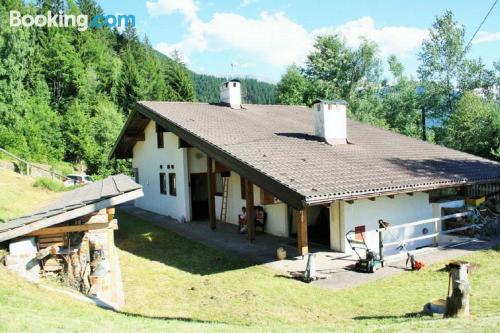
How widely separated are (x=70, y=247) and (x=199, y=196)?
1035 centimetres

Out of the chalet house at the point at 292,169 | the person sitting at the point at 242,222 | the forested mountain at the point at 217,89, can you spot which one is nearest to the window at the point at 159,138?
the chalet house at the point at 292,169

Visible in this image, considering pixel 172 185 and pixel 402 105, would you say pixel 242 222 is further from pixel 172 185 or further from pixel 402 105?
pixel 402 105

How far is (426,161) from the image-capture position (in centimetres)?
1524

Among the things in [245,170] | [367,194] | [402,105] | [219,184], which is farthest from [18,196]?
[402,105]

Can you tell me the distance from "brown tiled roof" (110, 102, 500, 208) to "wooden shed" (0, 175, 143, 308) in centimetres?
423

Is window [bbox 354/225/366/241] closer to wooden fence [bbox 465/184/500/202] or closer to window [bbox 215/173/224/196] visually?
wooden fence [bbox 465/184/500/202]

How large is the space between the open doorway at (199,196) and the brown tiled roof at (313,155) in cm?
286

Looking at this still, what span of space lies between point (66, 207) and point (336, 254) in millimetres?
7232

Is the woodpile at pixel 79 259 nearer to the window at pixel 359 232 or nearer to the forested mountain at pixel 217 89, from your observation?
the window at pixel 359 232

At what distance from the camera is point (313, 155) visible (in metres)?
13.3

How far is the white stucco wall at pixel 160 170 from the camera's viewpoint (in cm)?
1730

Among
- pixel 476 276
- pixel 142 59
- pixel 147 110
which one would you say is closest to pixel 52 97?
pixel 142 59

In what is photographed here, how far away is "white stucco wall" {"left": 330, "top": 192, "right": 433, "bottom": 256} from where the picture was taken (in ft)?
38.9

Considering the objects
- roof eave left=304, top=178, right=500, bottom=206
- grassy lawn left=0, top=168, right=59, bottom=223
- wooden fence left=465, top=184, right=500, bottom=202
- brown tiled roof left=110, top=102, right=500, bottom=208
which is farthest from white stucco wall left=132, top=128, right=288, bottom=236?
wooden fence left=465, top=184, right=500, bottom=202
